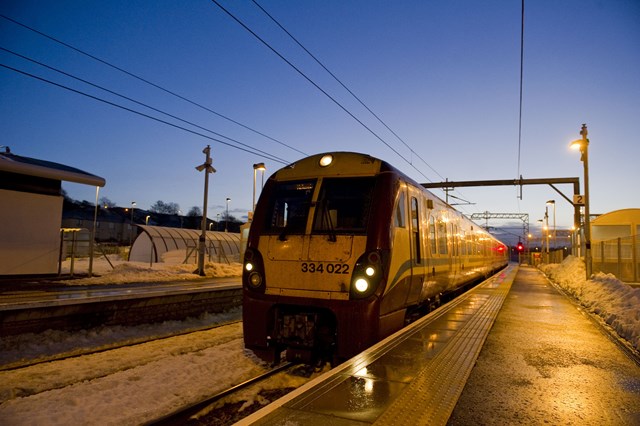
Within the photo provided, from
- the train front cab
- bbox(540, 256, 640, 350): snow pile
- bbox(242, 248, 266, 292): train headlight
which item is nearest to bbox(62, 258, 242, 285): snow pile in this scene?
bbox(242, 248, 266, 292): train headlight

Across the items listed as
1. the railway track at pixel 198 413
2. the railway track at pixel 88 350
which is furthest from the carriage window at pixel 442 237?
the railway track at pixel 88 350

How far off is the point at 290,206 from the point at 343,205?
88 cm

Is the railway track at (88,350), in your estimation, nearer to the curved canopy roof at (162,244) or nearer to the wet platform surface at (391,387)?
the wet platform surface at (391,387)

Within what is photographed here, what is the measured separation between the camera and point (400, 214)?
251 inches

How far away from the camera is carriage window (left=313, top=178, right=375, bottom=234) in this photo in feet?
19.7

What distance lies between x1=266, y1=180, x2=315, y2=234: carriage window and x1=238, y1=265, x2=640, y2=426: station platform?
209cm

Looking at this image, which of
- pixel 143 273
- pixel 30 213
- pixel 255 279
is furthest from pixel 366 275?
pixel 143 273

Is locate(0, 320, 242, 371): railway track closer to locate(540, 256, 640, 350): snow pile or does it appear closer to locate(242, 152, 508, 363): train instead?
locate(242, 152, 508, 363): train

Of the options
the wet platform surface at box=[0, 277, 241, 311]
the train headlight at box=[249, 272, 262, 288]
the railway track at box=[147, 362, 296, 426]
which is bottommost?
the railway track at box=[147, 362, 296, 426]

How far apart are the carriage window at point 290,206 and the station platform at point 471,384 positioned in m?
2.09

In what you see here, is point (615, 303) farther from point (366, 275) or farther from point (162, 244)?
point (162, 244)

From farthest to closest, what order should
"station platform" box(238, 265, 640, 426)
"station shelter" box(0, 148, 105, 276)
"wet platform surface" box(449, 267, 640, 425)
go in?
"station shelter" box(0, 148, 105, 276), "wet platform surface" box(449, 267, 640, 425), "station platform" box(238, 265, 640, 426)

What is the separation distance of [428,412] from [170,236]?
30.4 m

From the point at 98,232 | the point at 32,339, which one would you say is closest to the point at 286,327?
the point at 32,339
